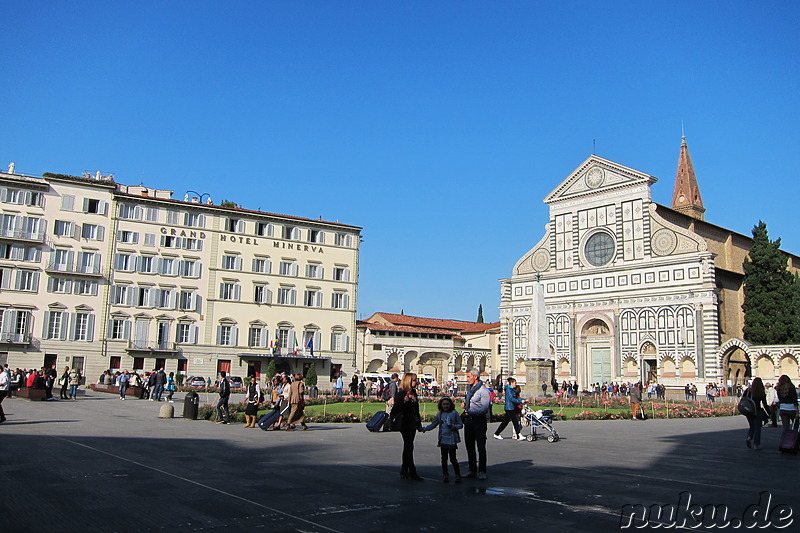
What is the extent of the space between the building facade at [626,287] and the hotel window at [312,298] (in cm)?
1790

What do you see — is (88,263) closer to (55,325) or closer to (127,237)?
(127,237)

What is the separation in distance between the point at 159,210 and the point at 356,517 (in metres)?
50.5

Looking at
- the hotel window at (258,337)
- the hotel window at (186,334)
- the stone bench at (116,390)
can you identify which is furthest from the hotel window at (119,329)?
the stone bench at (116,390)

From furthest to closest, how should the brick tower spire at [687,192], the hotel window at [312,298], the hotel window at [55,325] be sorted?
the brick tower spire at [687,192] < the hotel window at [312,298] < the hotel window at [55,325]

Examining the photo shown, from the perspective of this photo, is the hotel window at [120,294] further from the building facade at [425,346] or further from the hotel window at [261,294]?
the building facade at [425,346]

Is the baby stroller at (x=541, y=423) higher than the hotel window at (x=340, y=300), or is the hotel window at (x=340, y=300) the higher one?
the hotel window at (x=340, y=300)

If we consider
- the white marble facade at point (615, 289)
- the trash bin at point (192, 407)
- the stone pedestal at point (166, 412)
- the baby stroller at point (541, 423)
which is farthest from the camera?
the white marble facade at point (615, 289)

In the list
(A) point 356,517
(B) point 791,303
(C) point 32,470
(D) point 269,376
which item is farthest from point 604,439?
(B) point 791,303

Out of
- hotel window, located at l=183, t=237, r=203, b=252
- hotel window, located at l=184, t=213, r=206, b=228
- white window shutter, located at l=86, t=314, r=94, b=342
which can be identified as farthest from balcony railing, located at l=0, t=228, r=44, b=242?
hotel window, located at l=184, t=213, r=206, b=228

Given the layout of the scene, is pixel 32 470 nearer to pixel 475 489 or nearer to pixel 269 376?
pixel 475 489

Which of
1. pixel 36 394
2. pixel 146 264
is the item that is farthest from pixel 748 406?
pixel 146 264

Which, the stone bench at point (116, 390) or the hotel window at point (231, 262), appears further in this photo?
the hotel window at point (231, 262)

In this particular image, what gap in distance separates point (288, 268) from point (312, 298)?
3326 mm

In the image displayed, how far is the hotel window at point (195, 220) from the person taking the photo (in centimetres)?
5528
